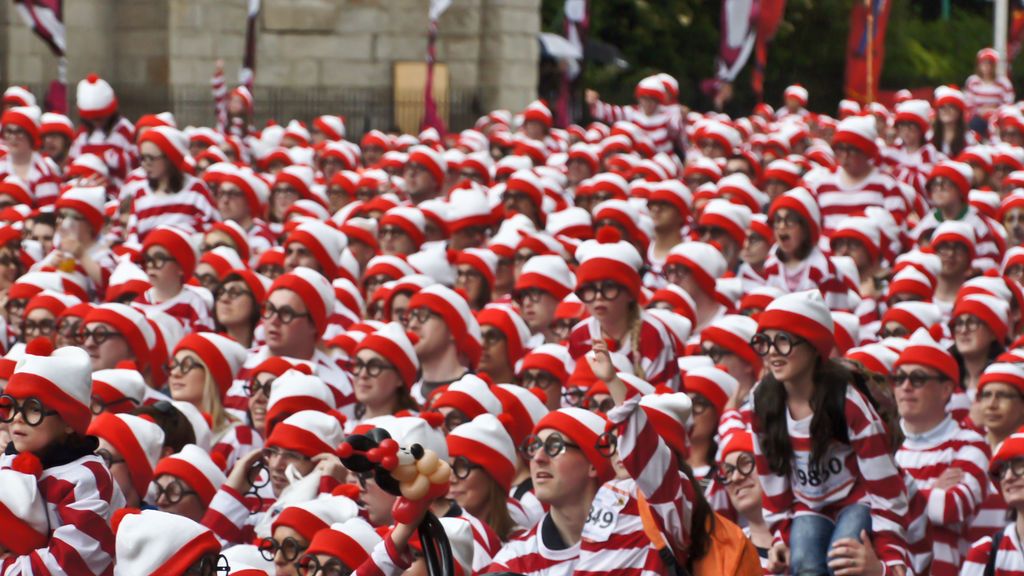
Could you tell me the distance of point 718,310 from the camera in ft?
40.9

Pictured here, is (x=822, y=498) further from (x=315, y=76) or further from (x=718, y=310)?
(x=315, y=76)

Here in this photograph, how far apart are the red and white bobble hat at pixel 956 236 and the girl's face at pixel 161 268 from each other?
491cm

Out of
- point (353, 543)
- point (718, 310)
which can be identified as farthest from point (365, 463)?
point (718, 310)

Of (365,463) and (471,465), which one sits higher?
(365,463)

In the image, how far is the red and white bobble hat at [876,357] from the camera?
1042cm

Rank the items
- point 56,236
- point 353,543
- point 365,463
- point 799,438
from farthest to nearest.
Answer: point 56,236 → point 799,438 → point 353,543 → point 365,463

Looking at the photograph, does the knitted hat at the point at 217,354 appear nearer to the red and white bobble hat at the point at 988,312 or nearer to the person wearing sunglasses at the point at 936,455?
the person wearing sunglasses at the point at 936,455

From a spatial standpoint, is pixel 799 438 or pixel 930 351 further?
pixel 930 351

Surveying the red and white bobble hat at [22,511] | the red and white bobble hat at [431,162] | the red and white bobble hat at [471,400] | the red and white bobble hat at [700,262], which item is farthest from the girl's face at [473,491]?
the red and white bobble hat at [431,162]

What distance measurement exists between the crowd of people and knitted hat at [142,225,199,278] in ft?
0.08

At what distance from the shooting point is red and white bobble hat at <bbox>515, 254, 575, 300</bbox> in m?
12.4

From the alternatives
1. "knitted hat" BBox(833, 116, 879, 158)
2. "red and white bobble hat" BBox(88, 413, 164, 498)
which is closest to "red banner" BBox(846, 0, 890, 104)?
"knitted hat" BBox(833, 116, 879, 158)

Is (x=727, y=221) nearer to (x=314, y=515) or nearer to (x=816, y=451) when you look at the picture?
(x=816, y=451)

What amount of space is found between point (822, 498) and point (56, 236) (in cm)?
769
